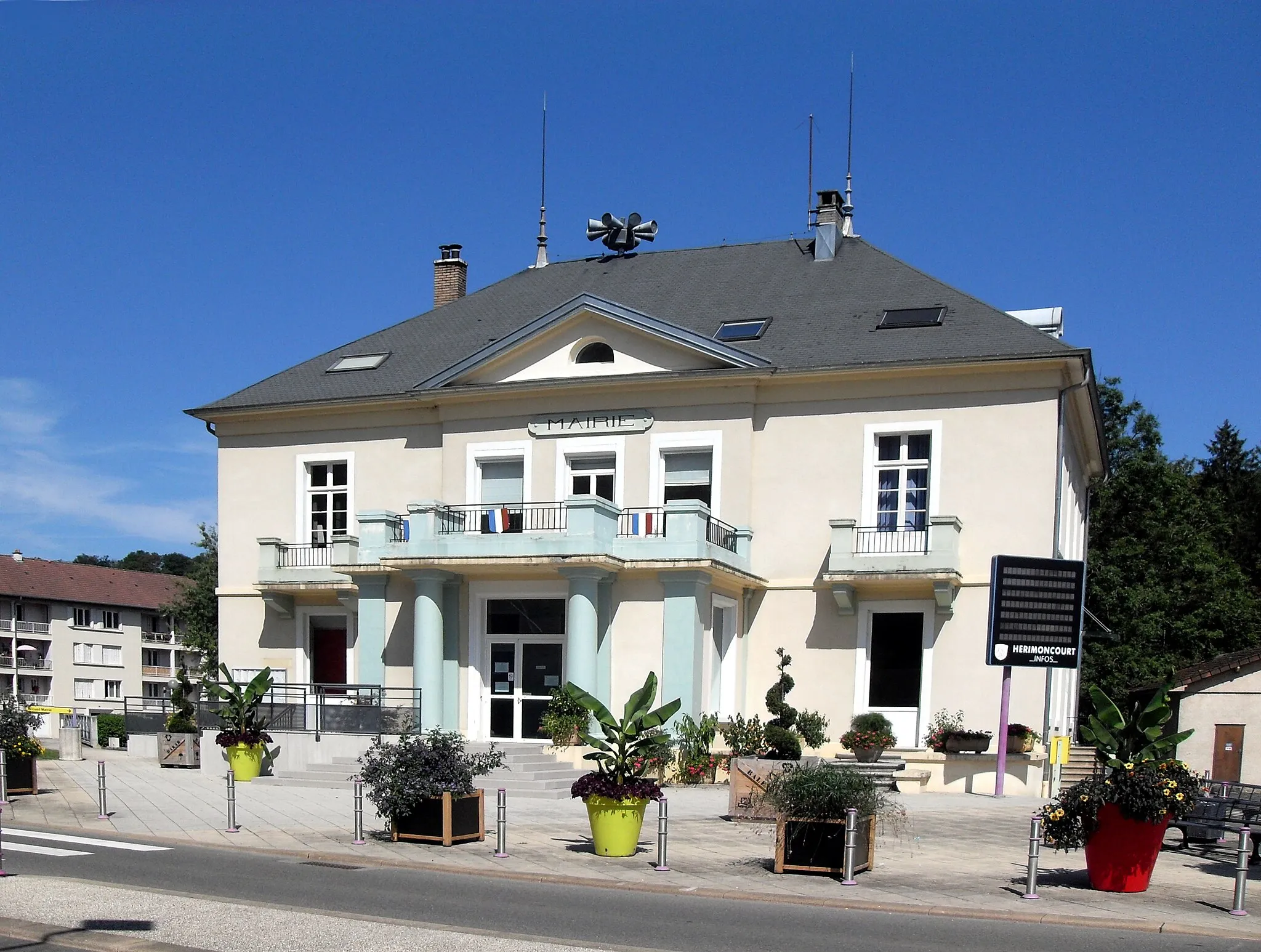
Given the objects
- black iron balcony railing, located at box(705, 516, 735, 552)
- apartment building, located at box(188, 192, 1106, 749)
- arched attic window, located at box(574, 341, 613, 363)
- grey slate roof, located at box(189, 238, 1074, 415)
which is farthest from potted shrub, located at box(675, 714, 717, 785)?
arched attic window, located at box(574, 341, 613, 363)

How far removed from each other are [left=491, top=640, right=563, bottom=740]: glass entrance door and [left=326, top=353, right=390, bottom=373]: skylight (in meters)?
7.73

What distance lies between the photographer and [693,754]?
23750 millimetres

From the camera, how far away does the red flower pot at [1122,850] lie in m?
12.7

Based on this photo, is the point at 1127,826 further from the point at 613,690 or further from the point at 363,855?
the point at 613,690

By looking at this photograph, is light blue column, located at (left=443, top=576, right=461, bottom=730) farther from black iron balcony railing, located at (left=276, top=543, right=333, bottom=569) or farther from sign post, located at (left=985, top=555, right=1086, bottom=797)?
sign post, located at (left=985, top=555, right=1086, bottom=797)

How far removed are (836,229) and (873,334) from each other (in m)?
5.14

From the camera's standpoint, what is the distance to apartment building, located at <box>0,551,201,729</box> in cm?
7656

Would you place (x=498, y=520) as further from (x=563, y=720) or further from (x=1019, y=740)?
(x=1019, y=740)

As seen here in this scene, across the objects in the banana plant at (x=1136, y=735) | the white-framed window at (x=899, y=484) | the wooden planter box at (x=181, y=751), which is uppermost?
the white-framed window at (x=899, y=484)

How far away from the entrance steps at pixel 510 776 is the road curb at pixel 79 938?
11171mm

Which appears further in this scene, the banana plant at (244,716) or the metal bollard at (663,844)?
the banana plant at (244,716)

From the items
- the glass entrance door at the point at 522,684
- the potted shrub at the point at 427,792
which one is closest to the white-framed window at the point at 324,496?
the glass entrance door at the point at 522,684

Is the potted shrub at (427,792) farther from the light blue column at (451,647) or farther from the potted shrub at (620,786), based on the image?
the light blue column at (451,647)

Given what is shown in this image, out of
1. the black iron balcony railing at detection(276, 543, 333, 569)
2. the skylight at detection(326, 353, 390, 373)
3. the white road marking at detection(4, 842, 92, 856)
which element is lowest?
the white road marking at detection(4, 842, 92, 856)
